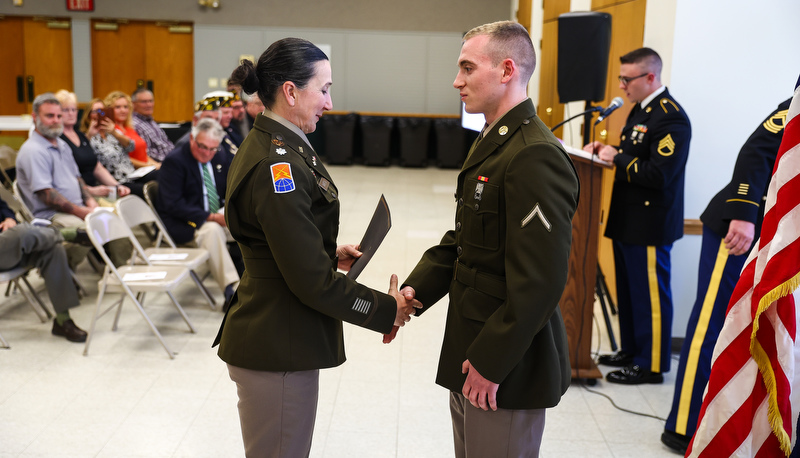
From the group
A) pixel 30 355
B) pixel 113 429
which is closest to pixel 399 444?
pixel 113 429

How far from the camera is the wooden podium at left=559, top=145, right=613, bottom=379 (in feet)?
11.9

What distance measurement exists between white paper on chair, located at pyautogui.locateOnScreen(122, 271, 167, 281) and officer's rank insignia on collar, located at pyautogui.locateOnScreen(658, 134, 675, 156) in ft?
9.51

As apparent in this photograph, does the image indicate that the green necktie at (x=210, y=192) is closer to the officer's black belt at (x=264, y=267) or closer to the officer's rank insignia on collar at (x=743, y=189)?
the officer's black belt at (x=264, y=267)

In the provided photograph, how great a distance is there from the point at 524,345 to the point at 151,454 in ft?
6.53

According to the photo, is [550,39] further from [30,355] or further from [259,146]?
[259,146]

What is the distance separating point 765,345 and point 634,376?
198 cm

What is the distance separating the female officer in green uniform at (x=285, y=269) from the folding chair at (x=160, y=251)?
2757mm

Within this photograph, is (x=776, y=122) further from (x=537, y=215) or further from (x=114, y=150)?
(x=114, y=150)

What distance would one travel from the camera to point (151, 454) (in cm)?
295

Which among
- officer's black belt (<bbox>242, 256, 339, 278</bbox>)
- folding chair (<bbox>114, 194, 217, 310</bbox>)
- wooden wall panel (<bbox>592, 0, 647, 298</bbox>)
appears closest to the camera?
officer's black belt (<bbox>242, 256, 339, 278</bbox>)

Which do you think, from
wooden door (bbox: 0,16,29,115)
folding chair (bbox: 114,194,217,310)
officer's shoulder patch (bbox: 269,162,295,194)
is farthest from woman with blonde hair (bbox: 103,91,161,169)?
wooden door (bbox: 0,16,29,115)

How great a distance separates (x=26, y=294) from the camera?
469 centimetres

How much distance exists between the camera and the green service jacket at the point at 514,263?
162cm

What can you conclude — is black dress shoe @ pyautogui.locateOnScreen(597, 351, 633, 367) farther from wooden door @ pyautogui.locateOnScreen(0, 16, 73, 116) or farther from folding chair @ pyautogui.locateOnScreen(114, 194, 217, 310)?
wooden door @ pyautogui.locateOnScreen(0, 16, 73, 116)
